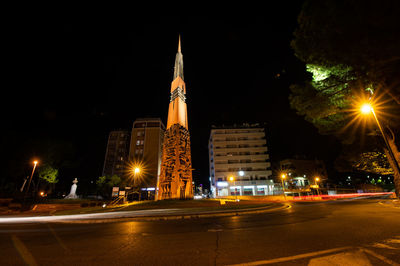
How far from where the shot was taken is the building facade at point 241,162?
59438 millimetres

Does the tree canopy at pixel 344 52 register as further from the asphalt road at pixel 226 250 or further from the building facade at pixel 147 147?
the building facade at pixel 147 147

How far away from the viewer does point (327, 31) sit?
9500 millimetres

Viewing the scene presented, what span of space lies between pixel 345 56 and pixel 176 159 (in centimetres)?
2077

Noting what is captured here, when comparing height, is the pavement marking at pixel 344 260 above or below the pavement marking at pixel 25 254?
above

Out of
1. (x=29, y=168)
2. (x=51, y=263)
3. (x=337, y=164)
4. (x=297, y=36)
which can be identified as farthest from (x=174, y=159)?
(x=29, y=168)

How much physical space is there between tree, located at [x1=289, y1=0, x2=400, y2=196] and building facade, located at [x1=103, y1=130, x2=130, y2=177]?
76000 millimetres

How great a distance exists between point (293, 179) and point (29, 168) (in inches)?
3007

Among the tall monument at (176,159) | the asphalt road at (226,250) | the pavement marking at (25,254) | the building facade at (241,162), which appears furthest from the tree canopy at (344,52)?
the building facade at (241,162)

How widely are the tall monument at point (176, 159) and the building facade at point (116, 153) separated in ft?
185

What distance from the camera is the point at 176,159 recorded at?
2467cm

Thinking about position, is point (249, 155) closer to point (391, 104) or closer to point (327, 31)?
point (391, 104)

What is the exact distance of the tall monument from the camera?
2376 cm

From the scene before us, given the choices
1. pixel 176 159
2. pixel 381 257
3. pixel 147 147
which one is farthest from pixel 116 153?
pixel 381 257

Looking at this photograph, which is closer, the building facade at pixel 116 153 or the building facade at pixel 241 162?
the building facade at pixel 241 162
